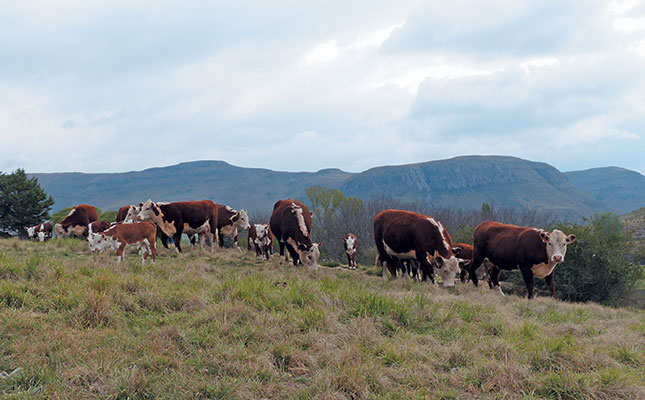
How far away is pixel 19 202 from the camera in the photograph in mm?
38312

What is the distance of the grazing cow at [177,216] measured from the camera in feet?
55.7

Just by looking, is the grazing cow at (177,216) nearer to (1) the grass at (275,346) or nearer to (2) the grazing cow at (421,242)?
(2) the grazing cow at (421,242)

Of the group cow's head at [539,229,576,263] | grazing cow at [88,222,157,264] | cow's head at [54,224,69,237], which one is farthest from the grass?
cow's head at [54,224,69,237]

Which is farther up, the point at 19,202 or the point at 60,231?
the point at 19,202

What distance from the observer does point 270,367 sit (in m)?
5.16

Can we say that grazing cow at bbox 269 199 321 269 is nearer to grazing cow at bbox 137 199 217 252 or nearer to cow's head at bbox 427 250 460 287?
grazing cow at bbox 137 199 217 252

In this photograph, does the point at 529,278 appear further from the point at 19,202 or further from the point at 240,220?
the point at 19,202

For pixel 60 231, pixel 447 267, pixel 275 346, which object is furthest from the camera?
pixel 60 231

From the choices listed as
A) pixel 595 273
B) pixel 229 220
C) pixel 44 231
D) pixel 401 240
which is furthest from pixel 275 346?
pixel 44 231

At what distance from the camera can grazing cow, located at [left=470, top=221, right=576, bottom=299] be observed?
523 inches

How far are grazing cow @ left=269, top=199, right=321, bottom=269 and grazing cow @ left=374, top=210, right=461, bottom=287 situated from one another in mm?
2577

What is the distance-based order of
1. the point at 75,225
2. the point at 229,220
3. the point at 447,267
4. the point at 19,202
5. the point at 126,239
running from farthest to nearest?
1. the point at 19,202
2. the point at 229,220
3. the point at 75,225
4. the point at 447,267
5. the point at 126,239

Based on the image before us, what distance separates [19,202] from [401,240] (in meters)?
37.2

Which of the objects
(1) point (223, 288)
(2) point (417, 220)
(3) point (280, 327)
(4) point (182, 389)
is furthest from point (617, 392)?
(2) point (417, 220)
